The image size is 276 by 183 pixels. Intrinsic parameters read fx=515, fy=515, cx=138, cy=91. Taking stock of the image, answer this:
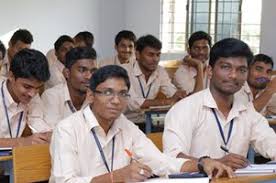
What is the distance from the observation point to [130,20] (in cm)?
952

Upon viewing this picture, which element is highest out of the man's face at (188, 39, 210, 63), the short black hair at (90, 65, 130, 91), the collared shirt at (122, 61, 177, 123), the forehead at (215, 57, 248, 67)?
the forehead at (215, 57, 248, 67)

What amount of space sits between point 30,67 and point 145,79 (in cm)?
221

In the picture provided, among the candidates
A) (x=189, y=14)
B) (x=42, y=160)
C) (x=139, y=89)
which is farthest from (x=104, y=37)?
(x=42, y=160)

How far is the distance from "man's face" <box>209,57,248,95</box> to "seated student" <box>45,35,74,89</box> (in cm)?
295

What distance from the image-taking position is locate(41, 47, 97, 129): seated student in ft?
10.7

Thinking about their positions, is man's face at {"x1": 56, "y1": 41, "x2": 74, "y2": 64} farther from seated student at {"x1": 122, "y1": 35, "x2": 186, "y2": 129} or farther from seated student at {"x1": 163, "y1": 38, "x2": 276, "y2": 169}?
seated student at {"x1": 163, "y1": 38, "x2": 276, "y2": 169}

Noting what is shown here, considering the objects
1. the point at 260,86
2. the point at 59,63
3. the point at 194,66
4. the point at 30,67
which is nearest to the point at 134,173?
the point at 30,67

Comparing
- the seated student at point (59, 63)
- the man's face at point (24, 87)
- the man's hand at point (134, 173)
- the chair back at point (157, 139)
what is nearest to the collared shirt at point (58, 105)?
the man's face at point (24, 87)

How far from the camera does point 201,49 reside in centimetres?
525

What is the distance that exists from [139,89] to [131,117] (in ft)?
0.95

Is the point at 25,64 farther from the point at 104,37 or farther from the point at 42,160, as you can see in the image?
the point at 104,37

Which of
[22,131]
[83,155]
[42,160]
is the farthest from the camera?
[22,131]

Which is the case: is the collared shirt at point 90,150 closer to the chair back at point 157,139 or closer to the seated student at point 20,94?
the chair back at point 157,139

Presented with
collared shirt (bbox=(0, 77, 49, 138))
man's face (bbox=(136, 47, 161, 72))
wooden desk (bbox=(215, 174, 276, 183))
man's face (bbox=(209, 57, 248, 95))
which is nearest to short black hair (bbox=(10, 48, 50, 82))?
collared shirt (bbox=(0, 77, 49, 138))
